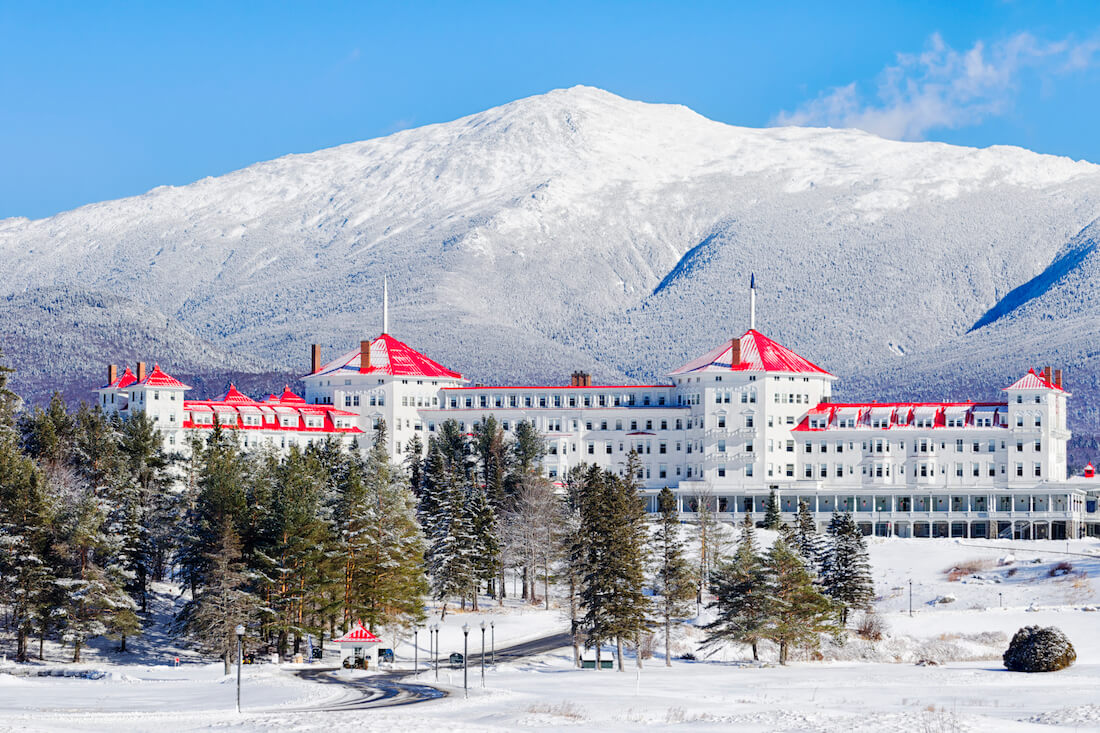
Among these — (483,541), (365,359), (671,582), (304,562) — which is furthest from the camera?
(365,359)

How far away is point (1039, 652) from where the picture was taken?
294 ft

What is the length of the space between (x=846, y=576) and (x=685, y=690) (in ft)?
115

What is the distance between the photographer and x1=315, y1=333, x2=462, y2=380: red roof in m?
187

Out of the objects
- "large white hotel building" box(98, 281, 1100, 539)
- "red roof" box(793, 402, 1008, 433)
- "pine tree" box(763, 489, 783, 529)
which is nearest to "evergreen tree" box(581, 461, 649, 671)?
"pine tree" box(763, 489, 783, 529)

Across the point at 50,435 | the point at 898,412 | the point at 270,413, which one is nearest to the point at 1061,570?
the point at 898,412

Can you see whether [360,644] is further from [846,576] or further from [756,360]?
[756,360]

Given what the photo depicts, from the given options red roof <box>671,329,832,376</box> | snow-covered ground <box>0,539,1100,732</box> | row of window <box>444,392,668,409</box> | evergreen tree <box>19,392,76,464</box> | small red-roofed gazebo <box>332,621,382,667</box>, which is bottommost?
snow-covered ground <box>0,539,1100,732</box>

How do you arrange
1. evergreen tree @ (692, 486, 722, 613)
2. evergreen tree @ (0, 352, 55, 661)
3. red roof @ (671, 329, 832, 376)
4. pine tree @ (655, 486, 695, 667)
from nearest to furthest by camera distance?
evergreen tree @ (0, 352, 55, 661) → pine tree @ (655, 486, 695, 667) → evergreen tree @ (692, 486, 722, 613) → red roof @ (671, 329, 832, 376)

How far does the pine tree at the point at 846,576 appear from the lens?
114 meters

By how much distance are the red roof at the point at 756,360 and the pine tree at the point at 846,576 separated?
6221 centimetres

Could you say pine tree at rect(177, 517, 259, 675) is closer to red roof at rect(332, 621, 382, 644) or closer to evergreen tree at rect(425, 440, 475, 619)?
red roof at rect(332, 621, 382, 644)

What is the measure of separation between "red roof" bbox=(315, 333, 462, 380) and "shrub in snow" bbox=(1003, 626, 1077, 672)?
10345 cm

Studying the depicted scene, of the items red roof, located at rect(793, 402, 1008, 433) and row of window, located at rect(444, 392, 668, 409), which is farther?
row of window, located at rect(444, 392, 668, 409)

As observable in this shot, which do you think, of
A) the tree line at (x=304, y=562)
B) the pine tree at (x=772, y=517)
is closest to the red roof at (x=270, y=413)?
the pine tree at (x=772, y=517)
